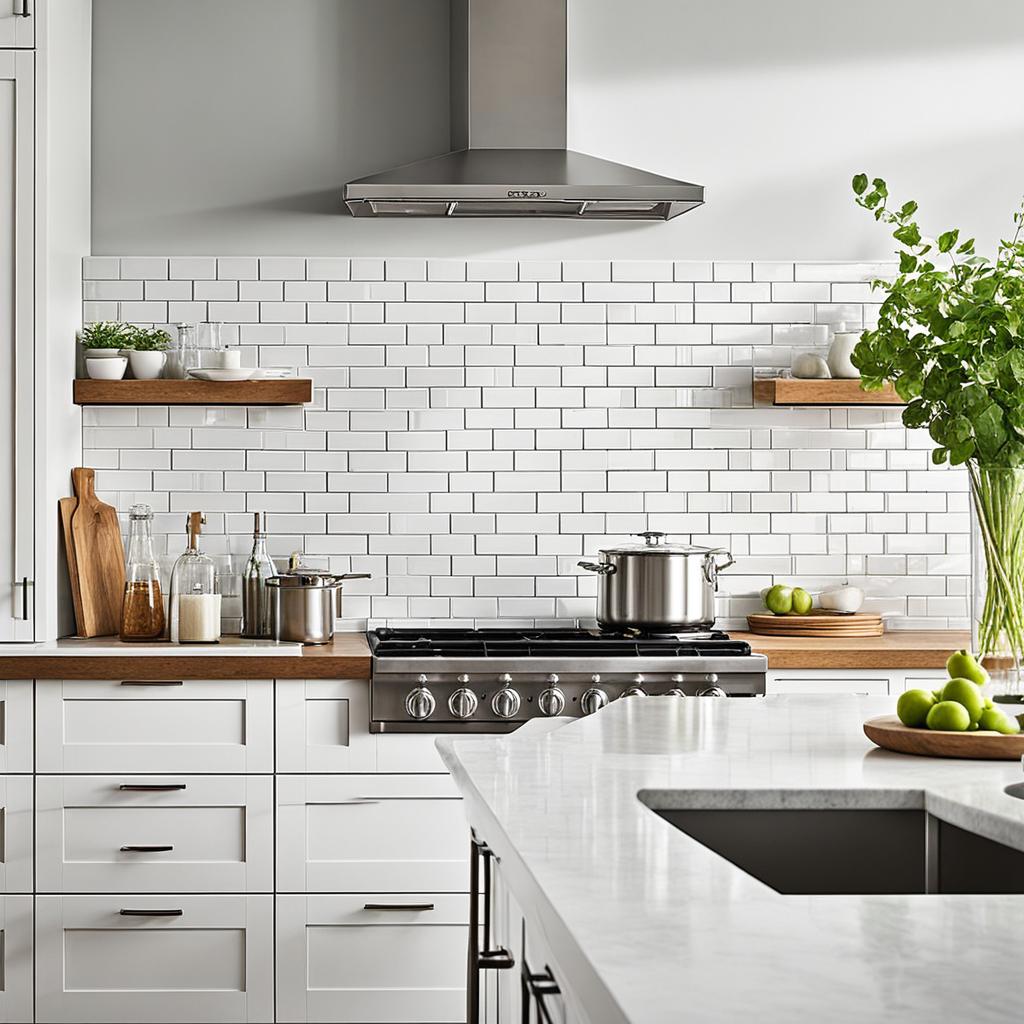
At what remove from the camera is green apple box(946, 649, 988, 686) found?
2133 mm

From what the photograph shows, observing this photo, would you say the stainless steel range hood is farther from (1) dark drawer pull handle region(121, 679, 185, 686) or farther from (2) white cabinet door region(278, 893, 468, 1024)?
(2) white cabinet door region(278, 893, 468, 1024)

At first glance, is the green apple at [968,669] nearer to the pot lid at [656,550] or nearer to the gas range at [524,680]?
the gas range at [524,680]

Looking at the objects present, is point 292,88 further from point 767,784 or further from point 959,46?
point 767,784

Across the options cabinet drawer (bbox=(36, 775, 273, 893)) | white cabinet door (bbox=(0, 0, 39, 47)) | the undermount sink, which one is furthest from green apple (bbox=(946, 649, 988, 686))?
white cabinet door (bbox=(0, 0, 39, 47))

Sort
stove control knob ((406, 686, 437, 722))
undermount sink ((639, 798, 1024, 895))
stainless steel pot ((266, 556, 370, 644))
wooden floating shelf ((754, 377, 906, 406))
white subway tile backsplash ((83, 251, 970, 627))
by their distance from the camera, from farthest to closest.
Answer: white subway tile backsplash ((83, 251, 970, 627)), wooden floating shelf ((754, 377, 906, 406)), stainless steel pot ((266, 556, 370, 644)), stove control knob ((406, 686, 437, 722)), undermount sink ((639, 798, 1024, 895))

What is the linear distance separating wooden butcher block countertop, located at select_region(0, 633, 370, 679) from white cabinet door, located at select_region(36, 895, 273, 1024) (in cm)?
62

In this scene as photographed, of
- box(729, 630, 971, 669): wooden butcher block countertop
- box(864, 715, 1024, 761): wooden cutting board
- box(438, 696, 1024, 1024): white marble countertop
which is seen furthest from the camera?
box(729, 630, 971, 669): wooden butcher block countertop

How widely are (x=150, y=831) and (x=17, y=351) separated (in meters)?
1.42

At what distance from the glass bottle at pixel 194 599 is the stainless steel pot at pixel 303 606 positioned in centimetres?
18

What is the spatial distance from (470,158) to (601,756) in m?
2.58

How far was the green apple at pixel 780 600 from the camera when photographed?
428cm

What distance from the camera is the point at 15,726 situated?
362cm

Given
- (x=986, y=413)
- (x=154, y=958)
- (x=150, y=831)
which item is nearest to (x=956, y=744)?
(x=986, y=413)

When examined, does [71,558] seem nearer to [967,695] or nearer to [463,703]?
[463,703]
